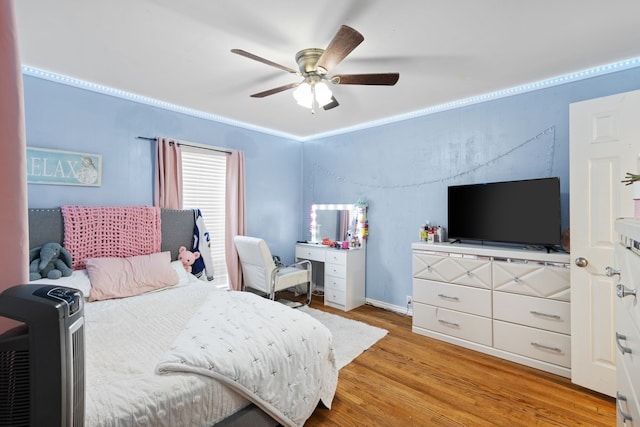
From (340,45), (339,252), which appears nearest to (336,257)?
(339,252)

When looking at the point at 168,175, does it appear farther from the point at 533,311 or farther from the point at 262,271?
the point at 533,311

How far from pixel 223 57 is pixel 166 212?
1861 mm

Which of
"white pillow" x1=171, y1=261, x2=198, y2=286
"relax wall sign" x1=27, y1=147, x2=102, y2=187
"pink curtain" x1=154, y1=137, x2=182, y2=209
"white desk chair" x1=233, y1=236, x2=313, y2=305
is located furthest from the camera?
"white desk chair" x1=233, y1=236, x2=313, y2=305

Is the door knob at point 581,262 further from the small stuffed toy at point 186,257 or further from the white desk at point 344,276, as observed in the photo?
the small stuffed toy at point 186,257

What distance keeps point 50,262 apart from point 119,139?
136 cm

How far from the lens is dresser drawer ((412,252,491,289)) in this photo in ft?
9.11

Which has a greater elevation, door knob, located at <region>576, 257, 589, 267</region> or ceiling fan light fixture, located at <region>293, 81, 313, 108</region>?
ceiling fan light fixture, located at <region>293, 81, 313, 108</region>

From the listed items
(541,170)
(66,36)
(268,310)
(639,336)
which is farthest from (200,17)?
(541,170)

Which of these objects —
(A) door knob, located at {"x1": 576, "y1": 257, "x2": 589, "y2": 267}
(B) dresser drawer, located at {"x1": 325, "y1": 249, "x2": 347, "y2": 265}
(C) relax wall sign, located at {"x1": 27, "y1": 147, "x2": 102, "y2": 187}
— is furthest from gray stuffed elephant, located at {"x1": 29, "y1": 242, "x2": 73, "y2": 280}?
(A) door knob, located at {"x1": 576, "y1": 257, "x2": 589, "y2": 267}

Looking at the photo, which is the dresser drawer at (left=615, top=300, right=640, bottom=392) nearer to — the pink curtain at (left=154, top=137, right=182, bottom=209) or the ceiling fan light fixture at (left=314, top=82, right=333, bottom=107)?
the ceiling fan light fixture at (left=314, top=82, right=333, bottom=107)

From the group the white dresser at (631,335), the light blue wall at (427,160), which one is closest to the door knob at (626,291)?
the white dresser at (631,335)

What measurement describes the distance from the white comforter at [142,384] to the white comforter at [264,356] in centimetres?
5

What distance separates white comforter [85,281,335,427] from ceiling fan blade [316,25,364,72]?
5.82ft

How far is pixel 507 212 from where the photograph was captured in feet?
9.30
